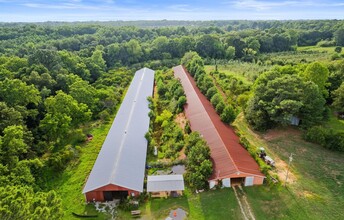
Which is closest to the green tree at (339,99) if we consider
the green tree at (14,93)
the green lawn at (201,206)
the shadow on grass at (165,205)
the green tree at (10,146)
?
the green lawn at (201,206)

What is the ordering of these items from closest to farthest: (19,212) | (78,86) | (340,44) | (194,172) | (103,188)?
(19,212) → (103,188) → (194,172) → (78,86) → (340,44)

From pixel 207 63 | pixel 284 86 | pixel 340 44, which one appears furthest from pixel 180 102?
pixel 340 44

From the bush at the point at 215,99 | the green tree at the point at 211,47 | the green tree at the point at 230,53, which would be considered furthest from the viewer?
the green tree at the point at 211,47

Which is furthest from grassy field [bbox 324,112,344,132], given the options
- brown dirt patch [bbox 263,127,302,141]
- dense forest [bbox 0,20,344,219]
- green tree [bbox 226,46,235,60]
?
green tree [bbox 226,46,235,60]

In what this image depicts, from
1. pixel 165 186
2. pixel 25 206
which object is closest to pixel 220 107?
pixel 165 186

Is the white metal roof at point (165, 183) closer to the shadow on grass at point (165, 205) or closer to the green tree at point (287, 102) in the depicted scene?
the shadow on grass at point (165, 205)

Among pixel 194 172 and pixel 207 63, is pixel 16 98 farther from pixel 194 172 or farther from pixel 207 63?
pixel 207 63
